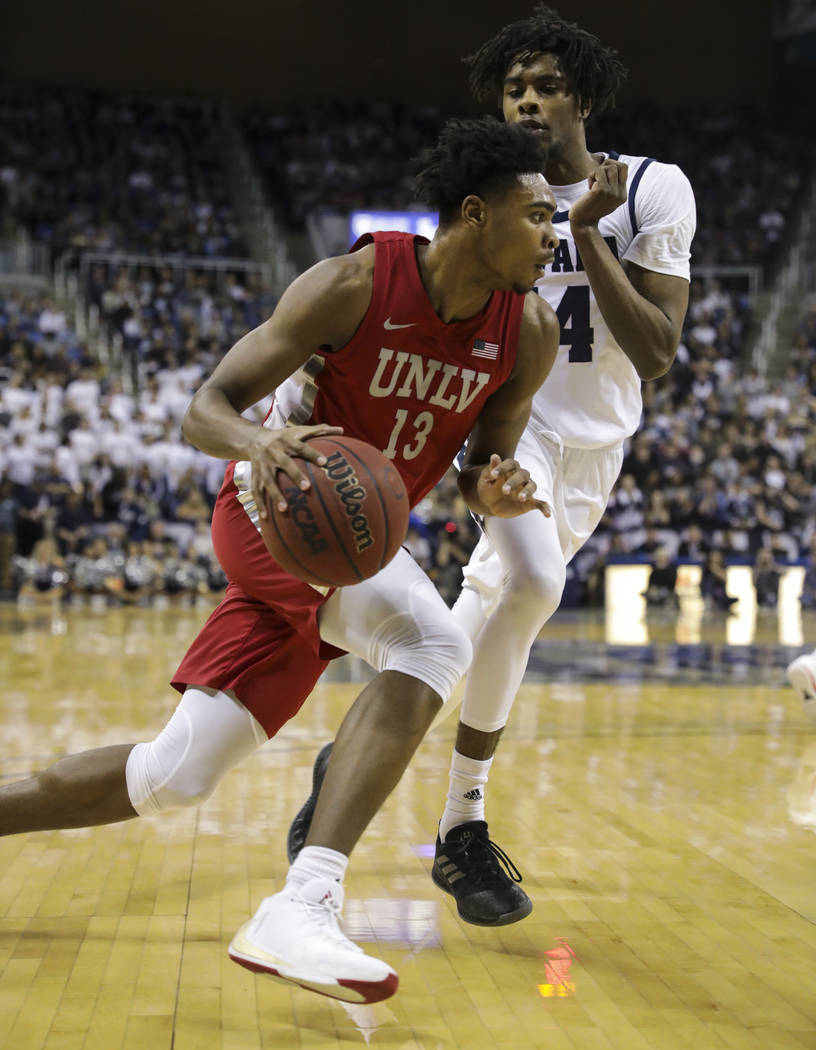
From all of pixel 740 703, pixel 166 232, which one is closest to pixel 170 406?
pixel 166 232

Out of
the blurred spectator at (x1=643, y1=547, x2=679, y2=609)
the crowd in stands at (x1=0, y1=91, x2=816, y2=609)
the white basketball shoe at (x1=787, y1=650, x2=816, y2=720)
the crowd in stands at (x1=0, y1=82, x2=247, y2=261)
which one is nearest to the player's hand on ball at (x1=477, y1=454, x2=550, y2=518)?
the white basketball shoe at (x1=787, y1=650, x2=816, y2=720)

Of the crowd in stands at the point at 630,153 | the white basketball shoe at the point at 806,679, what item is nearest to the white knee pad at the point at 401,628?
the white basketball shoe at the point at 806,679

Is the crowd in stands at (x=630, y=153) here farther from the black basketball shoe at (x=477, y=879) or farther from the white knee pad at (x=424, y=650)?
the white knee pad at (x=424, y=650)

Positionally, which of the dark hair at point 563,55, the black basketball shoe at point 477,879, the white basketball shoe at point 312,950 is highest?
the dark hair at point 563,55

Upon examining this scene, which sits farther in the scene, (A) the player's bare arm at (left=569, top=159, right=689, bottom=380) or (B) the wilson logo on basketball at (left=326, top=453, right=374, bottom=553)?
(A) the player's bare arm at (left=569, top=159, right=689, bottom=380)

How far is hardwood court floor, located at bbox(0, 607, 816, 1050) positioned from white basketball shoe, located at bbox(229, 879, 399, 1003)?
0.22m

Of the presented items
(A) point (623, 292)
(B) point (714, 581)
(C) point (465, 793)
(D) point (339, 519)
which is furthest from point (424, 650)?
(B) point (714, 581)

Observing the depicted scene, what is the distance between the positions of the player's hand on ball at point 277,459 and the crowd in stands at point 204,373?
10.5m

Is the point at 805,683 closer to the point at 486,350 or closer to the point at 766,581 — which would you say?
the point at 486,350

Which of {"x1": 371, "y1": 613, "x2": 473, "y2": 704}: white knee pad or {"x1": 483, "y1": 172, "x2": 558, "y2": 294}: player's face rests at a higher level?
{"x1": 483, "y1": 172, "x2": 558, "y2": 294}: player's face

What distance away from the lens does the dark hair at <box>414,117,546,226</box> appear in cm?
269

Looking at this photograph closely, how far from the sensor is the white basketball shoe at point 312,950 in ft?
7.30

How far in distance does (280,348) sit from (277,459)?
36 centimetres

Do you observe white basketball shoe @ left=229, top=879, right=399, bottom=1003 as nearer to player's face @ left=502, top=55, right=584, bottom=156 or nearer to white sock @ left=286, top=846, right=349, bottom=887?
white sock @ left=286, top=846, right=349, bottom=887
